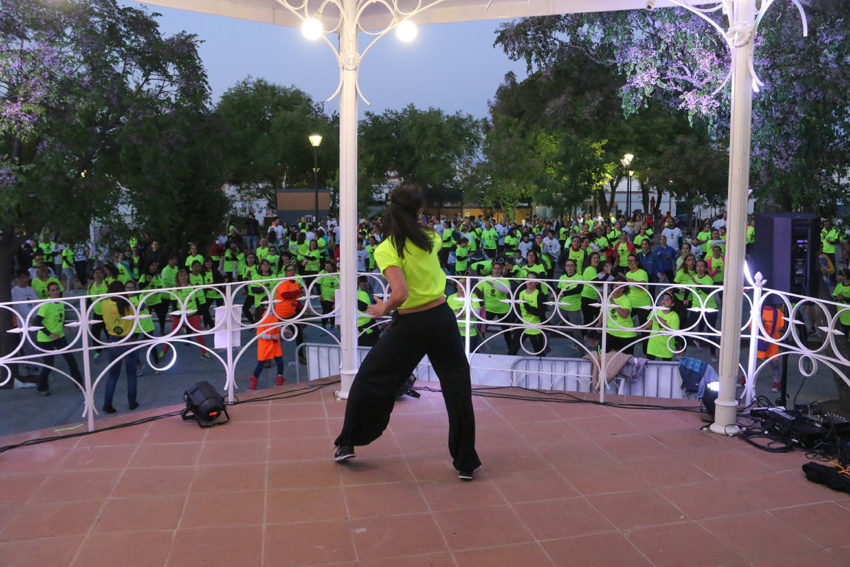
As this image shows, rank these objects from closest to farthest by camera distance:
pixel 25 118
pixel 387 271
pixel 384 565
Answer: pixel 384 565, pixel 387 271, pixel 25 118

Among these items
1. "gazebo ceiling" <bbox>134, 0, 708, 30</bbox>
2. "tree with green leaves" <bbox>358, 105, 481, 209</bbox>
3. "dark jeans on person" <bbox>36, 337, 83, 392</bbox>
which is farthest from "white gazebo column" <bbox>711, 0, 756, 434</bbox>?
"tree with green leaves" <bbox>358, 105, 481, 209</bbox>

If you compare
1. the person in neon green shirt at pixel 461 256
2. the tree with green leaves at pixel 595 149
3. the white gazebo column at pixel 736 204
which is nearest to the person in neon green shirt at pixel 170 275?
the person in neon green shirt at pixel 461 256

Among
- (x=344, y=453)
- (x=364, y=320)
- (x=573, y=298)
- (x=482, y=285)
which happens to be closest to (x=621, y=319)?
(x=573, y=298)

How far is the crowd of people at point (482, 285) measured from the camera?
7320 mm

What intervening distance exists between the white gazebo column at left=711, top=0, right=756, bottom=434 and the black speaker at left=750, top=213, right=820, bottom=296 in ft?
3.73

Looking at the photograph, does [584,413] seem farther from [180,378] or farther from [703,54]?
[703,54]

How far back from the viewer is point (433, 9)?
590 cm

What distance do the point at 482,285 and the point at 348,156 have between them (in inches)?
227

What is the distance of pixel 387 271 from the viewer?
3.98 metres

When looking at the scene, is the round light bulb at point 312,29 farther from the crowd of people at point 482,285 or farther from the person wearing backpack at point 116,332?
the person wearing backpack at point 116,332

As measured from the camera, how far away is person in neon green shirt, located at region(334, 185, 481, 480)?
404 cm

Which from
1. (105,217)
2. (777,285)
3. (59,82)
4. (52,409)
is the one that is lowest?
(52,409)

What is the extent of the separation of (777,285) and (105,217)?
11.1 metres

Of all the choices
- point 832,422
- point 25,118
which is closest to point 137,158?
point 25,118
